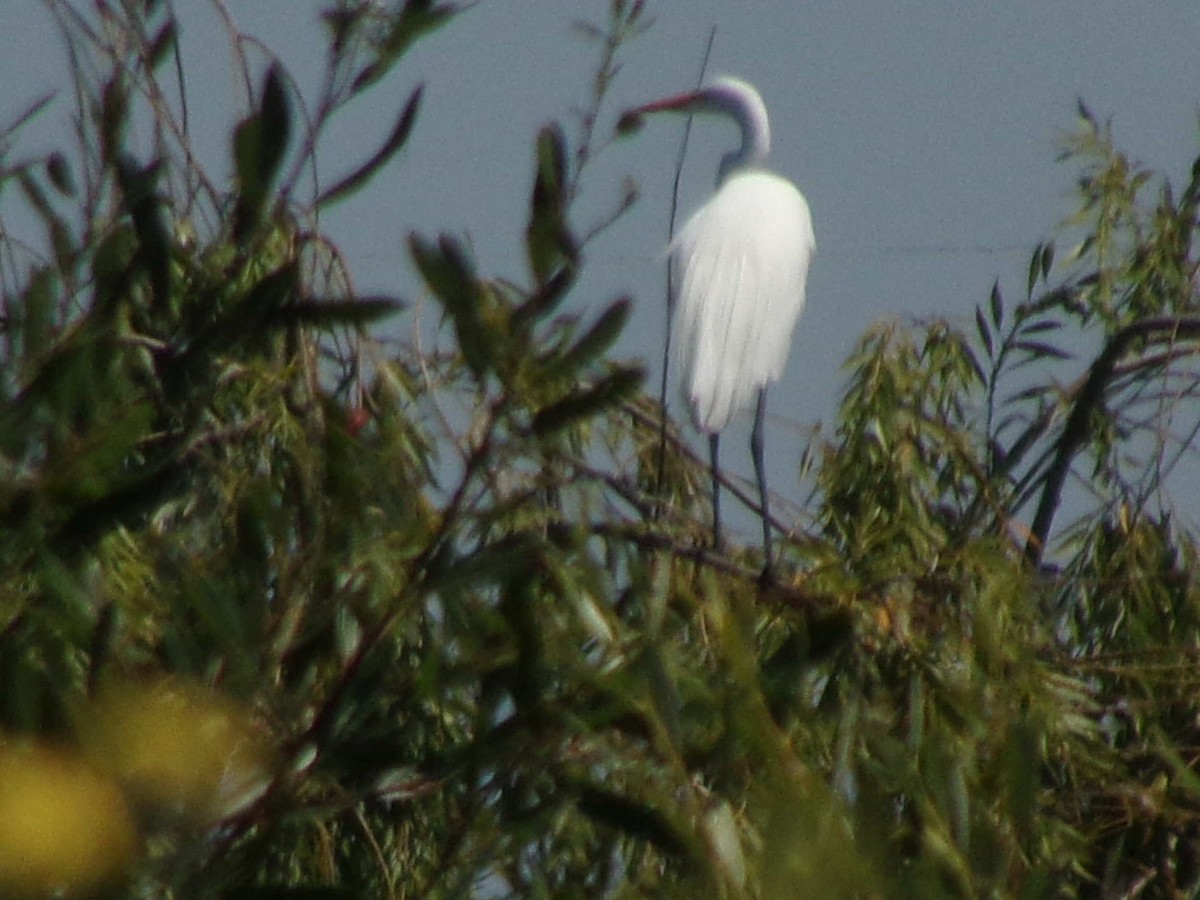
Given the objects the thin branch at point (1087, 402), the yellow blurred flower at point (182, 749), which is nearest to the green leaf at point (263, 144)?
the yellow blurred flower at point (182, 749)

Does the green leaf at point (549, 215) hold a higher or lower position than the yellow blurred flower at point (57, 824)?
higher

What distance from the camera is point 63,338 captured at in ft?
4.50

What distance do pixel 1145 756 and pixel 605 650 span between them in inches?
34.9

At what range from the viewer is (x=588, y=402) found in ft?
4.09

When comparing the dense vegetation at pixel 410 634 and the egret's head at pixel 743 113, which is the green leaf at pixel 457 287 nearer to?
the dense vegetation at pixel 410 634

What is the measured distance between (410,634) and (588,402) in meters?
0.52

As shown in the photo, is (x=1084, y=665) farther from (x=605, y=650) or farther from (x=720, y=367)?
(x=720, y=367)

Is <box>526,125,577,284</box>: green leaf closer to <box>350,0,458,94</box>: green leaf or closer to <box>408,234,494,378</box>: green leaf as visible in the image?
<box>408,234,494,378</box>: green leaf

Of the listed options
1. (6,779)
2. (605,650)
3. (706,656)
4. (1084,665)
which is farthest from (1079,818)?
(6,779)

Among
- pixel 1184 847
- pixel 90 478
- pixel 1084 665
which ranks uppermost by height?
pixel 90 478

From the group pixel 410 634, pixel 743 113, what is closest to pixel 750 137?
pixel 743 113

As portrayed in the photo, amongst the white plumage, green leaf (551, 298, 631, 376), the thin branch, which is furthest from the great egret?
green leaf (551, 298, 631, 376)

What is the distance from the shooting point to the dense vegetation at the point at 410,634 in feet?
3.98

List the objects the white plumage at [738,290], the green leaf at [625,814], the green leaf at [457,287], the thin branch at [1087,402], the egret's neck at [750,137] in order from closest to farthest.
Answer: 1. the green leaf at [457,287]
2. the green leaf at [625,814]
3. the thin branch at [1087,402]
4. the white plumage at [738,290]
5. the egret's neck at [750,137]
